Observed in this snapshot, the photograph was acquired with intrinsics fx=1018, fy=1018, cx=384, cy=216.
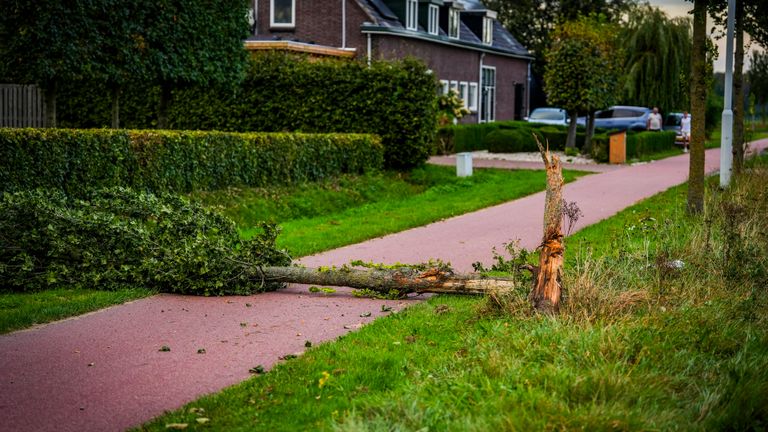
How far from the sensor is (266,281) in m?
10.3

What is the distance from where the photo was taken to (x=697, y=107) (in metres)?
15.1

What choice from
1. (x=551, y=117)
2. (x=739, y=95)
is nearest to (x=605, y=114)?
(x=551, y=117)

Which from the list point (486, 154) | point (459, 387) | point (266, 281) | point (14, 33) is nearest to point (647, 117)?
point (486, 154)

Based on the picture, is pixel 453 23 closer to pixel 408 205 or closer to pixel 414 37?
pixel 414 37

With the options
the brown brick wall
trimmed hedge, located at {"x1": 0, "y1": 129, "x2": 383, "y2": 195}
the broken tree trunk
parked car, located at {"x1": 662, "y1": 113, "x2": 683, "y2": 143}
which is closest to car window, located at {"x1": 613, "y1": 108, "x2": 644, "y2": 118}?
parked car, located at {"x1": 662, "y1": 113, "x2": 683, "y2": 143}

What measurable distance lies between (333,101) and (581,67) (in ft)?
→ 37.1

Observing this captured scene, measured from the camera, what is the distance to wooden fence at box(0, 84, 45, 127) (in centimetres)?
2888

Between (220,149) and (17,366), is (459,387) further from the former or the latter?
(220,149)

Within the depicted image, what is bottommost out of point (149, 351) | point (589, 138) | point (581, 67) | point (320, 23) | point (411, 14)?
point (149, 351)

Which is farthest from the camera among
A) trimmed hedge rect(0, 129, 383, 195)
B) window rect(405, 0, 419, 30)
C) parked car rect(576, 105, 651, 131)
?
parked car rect(576, 105, 651, 131)

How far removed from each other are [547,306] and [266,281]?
11.0ft

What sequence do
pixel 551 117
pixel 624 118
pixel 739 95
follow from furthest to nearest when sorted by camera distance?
pixel 551 117, pixel 624 118, pixel 739 95

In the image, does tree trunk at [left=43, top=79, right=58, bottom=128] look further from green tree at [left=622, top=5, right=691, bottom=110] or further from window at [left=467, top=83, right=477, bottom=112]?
green tree at [left=622, top=5, right=691, bottom=110]

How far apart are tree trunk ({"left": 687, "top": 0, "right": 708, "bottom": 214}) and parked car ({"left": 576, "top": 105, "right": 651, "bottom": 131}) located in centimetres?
2996
